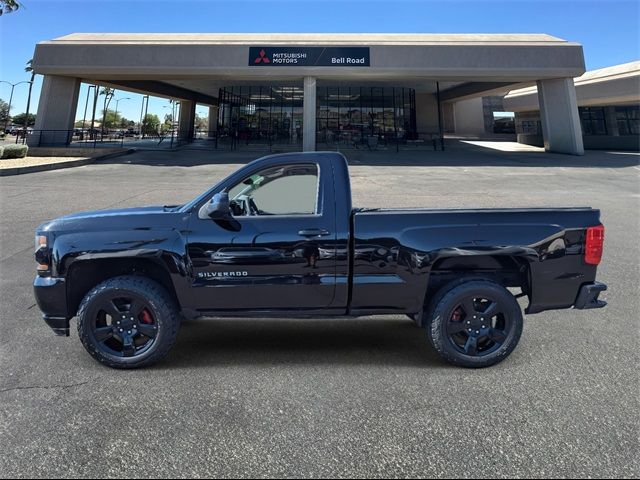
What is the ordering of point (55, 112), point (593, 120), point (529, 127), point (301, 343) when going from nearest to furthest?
1. point (301, 343)
2. point (55, 112)
3. point (593, 120)
4. point (529, 127)

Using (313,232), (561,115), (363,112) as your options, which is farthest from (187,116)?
(313,232)

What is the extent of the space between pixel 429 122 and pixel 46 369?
4572cm

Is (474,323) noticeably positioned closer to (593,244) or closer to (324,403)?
(593,244)

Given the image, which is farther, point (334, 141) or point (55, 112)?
point (334, 141)

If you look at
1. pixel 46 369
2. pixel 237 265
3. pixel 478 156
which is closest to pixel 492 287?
pixel 237 265

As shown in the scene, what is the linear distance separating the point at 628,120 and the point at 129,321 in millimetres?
45746

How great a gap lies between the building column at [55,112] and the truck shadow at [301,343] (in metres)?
29.5

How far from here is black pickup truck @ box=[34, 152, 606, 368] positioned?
3.53m

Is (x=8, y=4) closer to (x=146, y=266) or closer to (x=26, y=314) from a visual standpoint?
(x=26, y=314)

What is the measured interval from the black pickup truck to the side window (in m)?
0.09

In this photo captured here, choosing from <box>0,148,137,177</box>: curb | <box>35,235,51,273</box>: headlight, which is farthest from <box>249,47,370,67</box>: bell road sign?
<box>35,235,51,273</box>: headlight

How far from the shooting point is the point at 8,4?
22297 millimetres

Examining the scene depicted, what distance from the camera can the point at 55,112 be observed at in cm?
2838

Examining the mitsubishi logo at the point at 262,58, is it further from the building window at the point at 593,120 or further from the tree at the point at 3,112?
the tree at the point at 3,112
